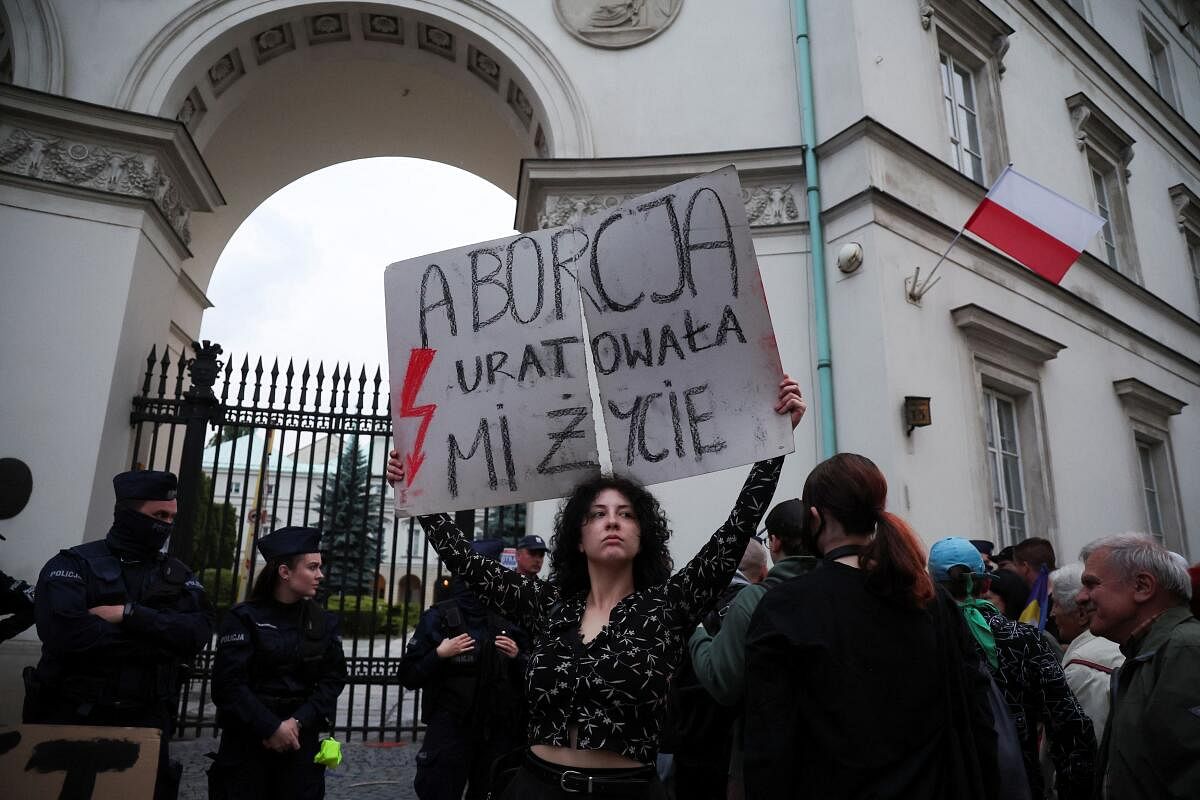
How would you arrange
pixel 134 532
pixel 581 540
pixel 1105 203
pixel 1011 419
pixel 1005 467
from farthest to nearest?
1. pixel 1105 203
2. pixel 1011 419
3. pixel 1005 467
4. pixel 134 532
5. pixel 581 540

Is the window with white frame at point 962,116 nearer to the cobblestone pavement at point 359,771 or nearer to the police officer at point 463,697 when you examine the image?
the police officer at point 463,697

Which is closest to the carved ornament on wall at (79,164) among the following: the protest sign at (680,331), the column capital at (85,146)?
the column capital at (85,146)

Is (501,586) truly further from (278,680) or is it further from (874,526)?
(278,680)

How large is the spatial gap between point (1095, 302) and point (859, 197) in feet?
17.4

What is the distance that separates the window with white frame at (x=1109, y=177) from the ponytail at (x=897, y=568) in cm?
1284

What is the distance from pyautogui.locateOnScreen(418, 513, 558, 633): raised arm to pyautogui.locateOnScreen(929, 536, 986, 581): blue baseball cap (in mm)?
1627

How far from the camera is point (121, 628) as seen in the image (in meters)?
3.57

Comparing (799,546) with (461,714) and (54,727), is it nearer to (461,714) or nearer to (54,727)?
(461,714)

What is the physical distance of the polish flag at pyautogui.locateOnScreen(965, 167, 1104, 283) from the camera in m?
8.31

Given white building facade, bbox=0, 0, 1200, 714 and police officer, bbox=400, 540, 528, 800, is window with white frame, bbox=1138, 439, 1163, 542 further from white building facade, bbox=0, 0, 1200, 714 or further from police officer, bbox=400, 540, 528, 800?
police officer, bbox=400, 540, 528, 800

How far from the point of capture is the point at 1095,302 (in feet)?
37.8

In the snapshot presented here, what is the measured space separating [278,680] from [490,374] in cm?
209

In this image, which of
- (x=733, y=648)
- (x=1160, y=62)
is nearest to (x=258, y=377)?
(x=733, y=648)

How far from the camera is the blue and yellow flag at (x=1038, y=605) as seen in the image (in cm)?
526
